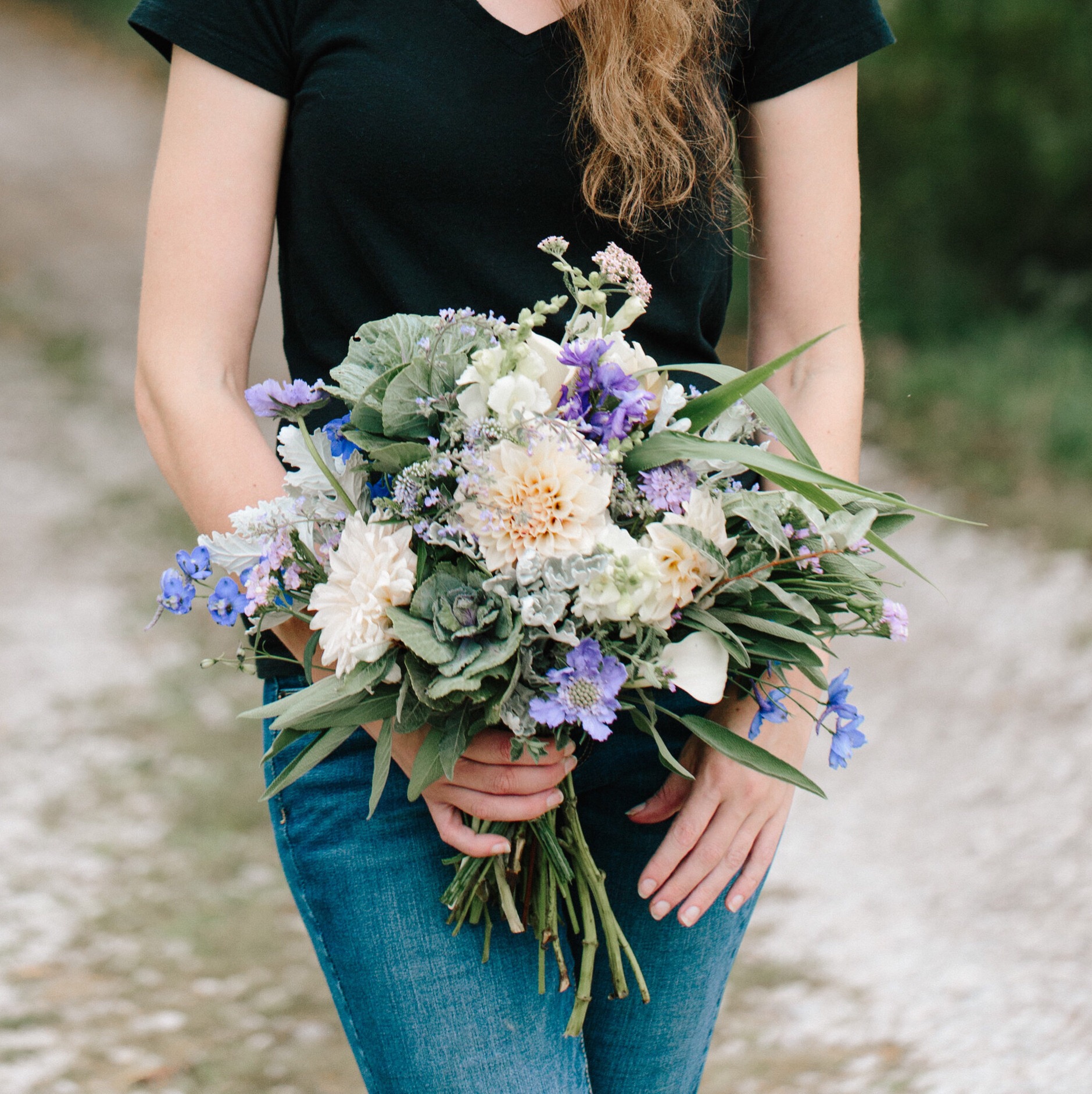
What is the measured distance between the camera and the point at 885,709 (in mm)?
5191

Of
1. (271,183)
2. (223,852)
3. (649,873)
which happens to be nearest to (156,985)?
(223,852)

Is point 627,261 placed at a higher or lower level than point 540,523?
higher

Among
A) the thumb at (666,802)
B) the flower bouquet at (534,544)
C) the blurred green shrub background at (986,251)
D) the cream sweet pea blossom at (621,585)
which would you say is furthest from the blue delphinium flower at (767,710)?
the blurred green shrub background at (986,251)

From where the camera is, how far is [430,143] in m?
1.50

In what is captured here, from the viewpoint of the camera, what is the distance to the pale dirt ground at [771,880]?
3348 millimetres

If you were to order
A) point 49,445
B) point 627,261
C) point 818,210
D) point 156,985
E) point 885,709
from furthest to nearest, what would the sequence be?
point 49,445 < point 885,709 < point 156,985 < point 818,210 < point 627,261

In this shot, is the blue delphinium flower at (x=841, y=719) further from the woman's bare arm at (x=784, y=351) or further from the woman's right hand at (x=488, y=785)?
the woman's right hand at (x=488, y=785)

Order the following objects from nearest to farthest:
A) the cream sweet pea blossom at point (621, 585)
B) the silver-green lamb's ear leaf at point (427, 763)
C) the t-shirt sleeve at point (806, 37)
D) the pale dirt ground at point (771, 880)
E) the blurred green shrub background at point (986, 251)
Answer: the cream sweet pea blossom at point (621, 585)
the silver-green lamb's ear leaf at point (427, 763)
the t-shirt sleeve at point (806, 37)
the pale dirt ground at point (771, 880)
the blurred green shrub background at point (986, 251)

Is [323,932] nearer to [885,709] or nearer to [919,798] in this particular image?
[919,798]

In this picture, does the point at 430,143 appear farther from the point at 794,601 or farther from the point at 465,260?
the point at 794,601

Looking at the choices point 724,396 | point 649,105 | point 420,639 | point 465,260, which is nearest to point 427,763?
point 420,639

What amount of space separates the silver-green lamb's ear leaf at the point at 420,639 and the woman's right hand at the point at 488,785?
191mm

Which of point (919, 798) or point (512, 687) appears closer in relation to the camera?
point (512, 687)

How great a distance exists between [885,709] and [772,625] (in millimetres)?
4155
